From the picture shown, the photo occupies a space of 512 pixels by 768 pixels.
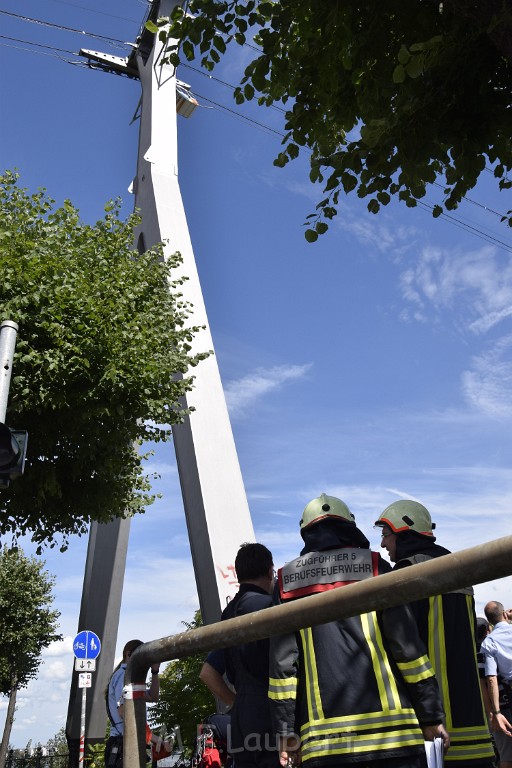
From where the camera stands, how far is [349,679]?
8.45 ft

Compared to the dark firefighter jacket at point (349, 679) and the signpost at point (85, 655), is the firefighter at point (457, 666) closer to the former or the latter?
the dark firefighter jacket at point (349, 679)

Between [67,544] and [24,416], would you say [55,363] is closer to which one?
[24,416]

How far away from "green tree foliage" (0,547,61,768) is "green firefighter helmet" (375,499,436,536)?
29.3 m

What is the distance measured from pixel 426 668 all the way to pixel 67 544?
1099 centimetres

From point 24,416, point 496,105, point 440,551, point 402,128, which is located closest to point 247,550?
point 440,551

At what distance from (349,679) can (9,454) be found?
2.70 metres

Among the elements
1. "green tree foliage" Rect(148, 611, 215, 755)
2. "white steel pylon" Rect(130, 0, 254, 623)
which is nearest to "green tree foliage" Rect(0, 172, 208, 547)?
"white steel pylon" Rect(130, 0, 254, 623)

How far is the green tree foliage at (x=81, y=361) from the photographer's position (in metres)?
11.1

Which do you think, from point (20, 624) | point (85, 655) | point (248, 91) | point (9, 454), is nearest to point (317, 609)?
point (9, 454)

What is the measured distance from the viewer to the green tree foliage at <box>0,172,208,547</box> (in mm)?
11141

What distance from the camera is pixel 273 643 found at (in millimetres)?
2662

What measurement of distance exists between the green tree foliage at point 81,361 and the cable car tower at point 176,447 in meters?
1.30

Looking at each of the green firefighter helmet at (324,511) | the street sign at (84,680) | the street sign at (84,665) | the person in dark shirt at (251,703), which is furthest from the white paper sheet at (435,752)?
the street sign at (84,665)

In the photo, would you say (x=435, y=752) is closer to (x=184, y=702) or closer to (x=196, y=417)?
(x=196, y=417)
